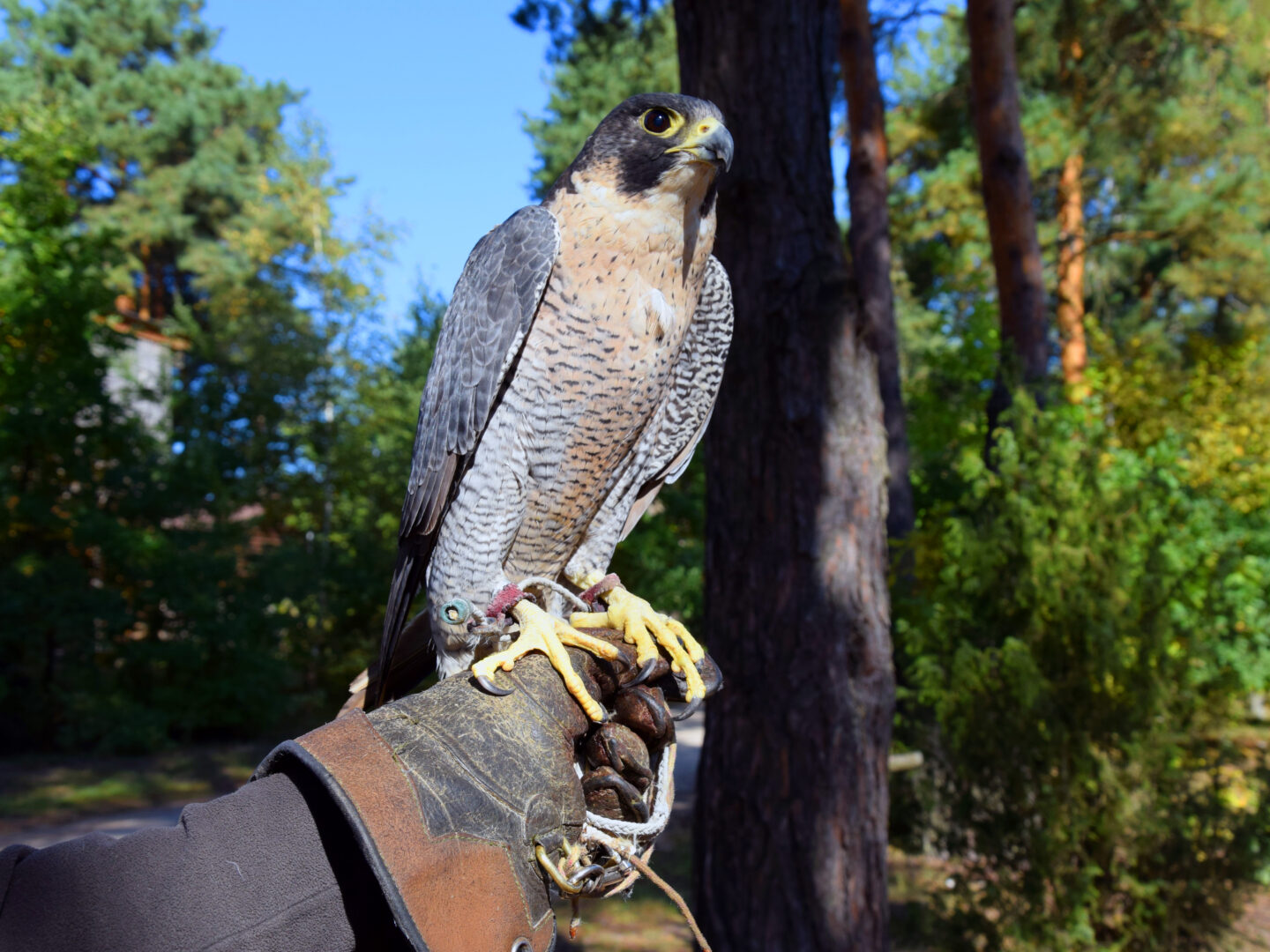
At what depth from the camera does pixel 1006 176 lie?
758 cm

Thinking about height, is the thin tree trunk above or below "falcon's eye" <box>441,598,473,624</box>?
above

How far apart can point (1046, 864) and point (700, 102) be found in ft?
13.4

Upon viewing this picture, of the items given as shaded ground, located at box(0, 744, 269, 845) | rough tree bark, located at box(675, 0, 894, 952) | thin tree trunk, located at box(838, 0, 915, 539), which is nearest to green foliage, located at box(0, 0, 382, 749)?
shaded ground, located at box(0, 744, 269, 845)

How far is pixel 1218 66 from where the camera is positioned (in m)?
15.7

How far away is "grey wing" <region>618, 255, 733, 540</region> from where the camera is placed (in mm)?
2195

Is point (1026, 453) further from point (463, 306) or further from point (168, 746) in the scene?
point (168, 746)

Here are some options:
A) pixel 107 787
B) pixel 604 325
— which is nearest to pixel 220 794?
pixel 107 787

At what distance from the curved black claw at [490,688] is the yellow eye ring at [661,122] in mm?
1321

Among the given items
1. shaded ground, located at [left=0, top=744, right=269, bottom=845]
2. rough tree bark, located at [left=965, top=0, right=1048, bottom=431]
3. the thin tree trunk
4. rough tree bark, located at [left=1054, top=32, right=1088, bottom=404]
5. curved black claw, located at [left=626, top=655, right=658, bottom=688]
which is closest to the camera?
curved black claw, located at [left=626, top=655, right=658, bottom=688]

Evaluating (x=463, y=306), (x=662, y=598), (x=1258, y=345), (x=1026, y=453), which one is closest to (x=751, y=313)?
(x=463, y=306)

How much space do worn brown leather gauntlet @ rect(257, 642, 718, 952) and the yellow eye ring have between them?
1259mm

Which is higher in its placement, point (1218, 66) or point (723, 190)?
point (1218, 66)

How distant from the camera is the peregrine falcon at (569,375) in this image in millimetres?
1934

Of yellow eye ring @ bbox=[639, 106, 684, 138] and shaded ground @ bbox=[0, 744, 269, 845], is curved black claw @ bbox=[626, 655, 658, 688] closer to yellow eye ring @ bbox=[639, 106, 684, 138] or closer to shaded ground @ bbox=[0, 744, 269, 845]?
yellow eye ring @ bbox=[639, 106, 684, 138]
